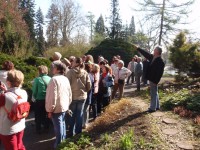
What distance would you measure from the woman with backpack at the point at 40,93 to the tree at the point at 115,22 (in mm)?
39195

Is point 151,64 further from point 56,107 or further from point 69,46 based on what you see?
point 69,46

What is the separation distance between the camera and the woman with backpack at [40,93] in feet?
22.7

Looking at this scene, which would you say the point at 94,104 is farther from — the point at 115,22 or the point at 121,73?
the point at 115,22

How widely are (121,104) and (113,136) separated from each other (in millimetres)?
2198

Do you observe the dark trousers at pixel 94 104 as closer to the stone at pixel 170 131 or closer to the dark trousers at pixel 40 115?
the dark trousers at pixel 40 115

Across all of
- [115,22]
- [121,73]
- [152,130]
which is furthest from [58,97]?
[115,22]

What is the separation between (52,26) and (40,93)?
36.3 m

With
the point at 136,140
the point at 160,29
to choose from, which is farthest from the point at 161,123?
the point at 160,29

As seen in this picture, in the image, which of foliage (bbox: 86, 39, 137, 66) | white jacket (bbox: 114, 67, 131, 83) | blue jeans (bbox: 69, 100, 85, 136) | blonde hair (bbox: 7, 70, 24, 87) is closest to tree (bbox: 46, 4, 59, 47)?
foliage (bbox: 86, 39, 137, 66)

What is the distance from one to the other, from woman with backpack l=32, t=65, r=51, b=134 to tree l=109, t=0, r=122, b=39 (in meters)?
39.2

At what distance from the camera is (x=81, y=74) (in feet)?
21.1

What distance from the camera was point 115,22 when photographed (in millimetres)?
49250

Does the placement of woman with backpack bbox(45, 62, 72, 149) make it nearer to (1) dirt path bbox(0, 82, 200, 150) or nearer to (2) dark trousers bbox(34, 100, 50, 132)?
(1) dirt path bbox(0, 82, 200, 150)

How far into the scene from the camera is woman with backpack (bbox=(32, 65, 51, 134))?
6.93 metres
